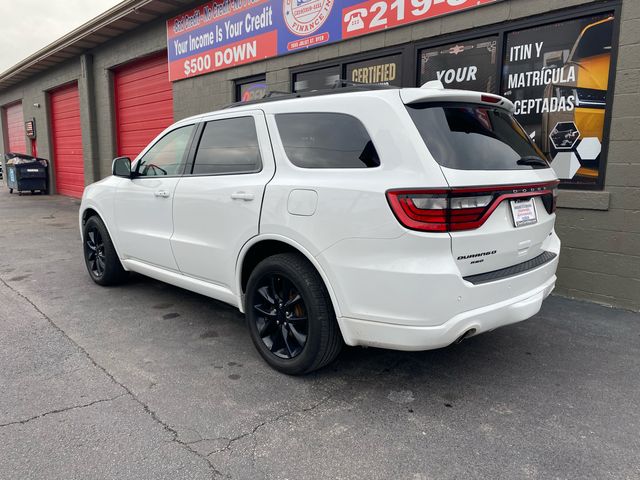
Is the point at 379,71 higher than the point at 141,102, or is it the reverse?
the point at 141,102

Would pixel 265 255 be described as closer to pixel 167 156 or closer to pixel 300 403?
pixel 300 403

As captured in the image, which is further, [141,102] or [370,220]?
[141,102]

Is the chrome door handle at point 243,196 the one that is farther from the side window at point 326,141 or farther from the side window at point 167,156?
the side window at point 167,156

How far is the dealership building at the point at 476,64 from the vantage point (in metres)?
4.80

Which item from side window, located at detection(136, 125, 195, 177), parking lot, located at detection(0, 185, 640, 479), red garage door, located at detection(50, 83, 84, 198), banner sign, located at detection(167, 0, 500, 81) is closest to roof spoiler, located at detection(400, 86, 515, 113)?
parking lot, located at detection(0, 185, 640, 479)

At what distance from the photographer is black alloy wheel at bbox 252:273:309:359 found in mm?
3174

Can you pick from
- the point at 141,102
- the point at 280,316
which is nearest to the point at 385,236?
the point at 280,316

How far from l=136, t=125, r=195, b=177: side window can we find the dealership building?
1.54m

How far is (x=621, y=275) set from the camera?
488 centimetres

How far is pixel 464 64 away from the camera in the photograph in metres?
5.97

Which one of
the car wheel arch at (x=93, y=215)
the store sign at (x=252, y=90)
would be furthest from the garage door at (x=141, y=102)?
the car wheel arch at (x=93, y=215)

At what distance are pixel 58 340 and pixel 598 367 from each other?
13.5 ft

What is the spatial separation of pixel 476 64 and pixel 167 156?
3835 millimetres

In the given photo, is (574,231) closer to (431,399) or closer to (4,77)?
(431,399)
